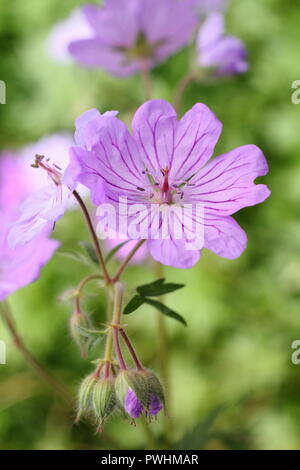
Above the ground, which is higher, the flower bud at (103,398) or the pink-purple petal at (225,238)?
the pink-purple petal at (225,238)

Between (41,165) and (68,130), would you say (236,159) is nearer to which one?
(41,165)

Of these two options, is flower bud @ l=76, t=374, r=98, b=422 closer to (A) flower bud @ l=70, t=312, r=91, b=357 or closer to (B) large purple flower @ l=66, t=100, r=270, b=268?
(A) flower bud @ l=70, t=312, r=91, b=357

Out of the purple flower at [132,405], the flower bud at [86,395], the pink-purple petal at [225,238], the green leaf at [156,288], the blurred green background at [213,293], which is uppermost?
the blurred green background at [213,293]

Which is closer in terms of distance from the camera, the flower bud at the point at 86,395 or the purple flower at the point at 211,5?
the flower bud at the point at 86,395

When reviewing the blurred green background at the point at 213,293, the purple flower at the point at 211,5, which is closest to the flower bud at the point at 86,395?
the blurred green background at the point at 213,293

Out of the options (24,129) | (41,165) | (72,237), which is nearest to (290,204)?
(72,237)

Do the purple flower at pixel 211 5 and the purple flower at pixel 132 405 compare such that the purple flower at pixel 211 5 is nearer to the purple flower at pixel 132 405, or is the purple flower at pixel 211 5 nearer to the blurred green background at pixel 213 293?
the blurred green background at pixel 213 293
